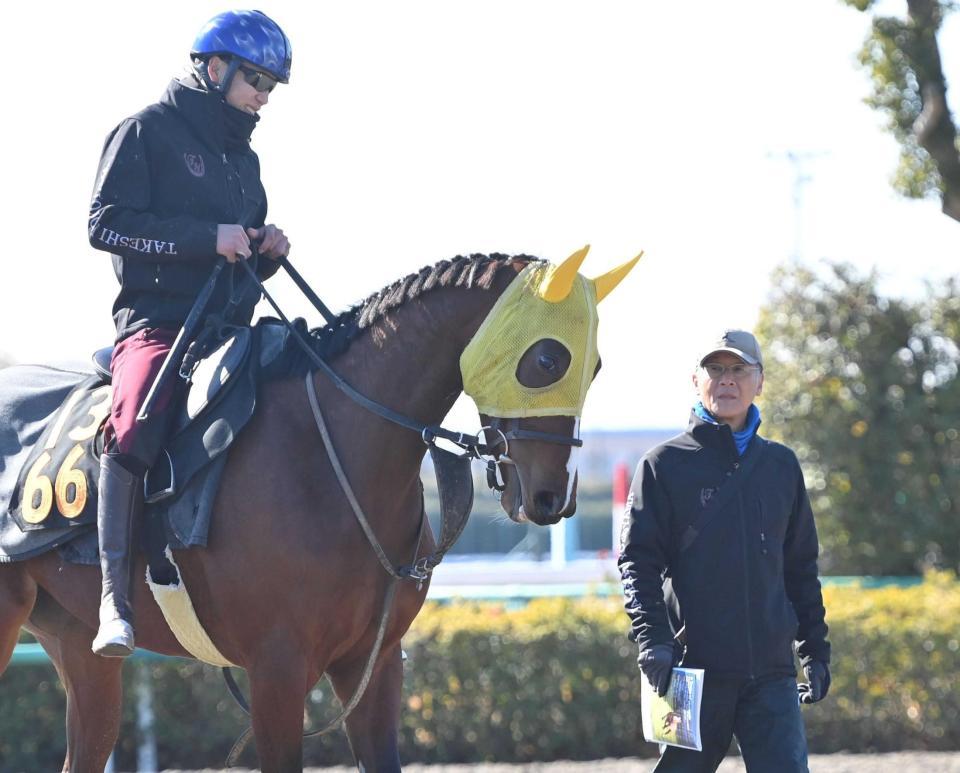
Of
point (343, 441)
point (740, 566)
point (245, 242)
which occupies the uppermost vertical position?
point (245, 242)

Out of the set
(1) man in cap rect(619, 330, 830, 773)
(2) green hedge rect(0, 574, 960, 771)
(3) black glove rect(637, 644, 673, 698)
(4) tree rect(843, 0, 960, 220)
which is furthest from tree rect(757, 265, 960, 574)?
(3) black glove rect(637, 644, 673, 698)

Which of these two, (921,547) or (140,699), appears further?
(921,547)

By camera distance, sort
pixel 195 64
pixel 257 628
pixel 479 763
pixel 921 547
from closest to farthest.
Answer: pixel 257 628 < pixel 195 64 < pixel 479 763 < pixel 921 547

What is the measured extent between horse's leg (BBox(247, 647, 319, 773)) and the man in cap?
1.08 meters

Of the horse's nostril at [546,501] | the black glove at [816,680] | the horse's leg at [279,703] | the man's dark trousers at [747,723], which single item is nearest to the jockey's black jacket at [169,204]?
the horse's leg at [279,703]

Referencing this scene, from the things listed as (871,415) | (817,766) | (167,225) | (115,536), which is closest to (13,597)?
(115,536)

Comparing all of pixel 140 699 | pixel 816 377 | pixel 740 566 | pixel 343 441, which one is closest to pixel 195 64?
pixel 343 441

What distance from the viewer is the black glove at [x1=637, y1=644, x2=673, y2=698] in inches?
175

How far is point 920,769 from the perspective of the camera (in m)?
8.33

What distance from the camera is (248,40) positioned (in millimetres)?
4938

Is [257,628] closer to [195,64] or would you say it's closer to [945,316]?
[195,64]

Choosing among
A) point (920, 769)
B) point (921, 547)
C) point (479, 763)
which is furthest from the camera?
point (921, 547)

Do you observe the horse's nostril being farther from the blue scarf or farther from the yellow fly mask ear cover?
the blue scarf

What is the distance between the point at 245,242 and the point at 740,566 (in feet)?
6.48
